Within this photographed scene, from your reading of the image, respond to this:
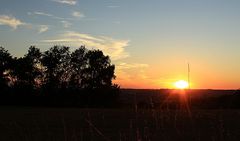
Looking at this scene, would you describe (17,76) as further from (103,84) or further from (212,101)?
(212,101)

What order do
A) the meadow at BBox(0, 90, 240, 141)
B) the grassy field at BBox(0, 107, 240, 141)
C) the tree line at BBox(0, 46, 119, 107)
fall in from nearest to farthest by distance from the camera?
the meadow at BBox(0, 90, 240, 141) < the grassy field at BBox(0, 107, 240, 141) < the tree line at BBox(0, 46, 119, 107)

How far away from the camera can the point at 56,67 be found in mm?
88125

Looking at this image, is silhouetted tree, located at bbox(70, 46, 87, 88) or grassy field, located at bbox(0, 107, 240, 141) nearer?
grassy field, located at bbox(0, 107, 240, 141)

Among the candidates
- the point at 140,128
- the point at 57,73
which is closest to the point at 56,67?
the point at 57,73

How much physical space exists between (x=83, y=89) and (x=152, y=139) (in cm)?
6614

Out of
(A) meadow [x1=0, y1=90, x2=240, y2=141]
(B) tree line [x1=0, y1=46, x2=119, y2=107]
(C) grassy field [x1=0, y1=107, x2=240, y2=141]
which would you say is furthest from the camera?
(B) tree line [x1=0, y1=46, x2=119, y2=107]

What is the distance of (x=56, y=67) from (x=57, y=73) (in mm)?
2119

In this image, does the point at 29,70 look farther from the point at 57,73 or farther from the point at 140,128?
the point at 140,128

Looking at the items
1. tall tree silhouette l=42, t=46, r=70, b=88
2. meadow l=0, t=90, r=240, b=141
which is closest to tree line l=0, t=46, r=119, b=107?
tall tree silhouette l=42, t=46, r=70, b=88

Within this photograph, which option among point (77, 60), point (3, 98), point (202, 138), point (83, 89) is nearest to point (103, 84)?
point (83, 89)

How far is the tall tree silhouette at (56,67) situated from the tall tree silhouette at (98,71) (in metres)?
3.78

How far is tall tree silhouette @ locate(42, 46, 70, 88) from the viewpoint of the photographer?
8344 cm

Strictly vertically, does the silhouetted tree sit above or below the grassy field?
above

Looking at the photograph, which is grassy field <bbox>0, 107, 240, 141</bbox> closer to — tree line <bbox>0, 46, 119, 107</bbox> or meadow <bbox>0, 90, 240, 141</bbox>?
meadow <bbox>0, 90, 240, 141</bbox>
